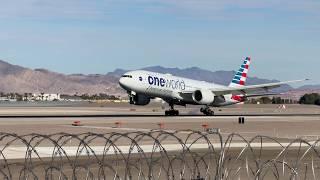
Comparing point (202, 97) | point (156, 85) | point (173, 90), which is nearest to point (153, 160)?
point (156, 85)

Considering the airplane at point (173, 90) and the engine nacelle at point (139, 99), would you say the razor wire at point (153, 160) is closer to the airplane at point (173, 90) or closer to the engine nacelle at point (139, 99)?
the airplane at point (173, 90)

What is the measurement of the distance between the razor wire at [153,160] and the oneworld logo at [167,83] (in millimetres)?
48326

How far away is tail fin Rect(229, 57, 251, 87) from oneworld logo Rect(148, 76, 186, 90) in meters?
22.9

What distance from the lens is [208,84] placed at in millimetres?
112438

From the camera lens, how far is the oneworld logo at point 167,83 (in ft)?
330

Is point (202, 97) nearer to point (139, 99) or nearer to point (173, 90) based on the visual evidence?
point (173, 90)

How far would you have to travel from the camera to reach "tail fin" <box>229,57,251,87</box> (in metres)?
126

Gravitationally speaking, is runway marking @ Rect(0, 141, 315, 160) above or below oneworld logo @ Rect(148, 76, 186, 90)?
below

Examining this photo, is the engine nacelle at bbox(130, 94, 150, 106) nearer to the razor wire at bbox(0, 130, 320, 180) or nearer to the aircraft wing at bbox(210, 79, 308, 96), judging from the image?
the aircraft wing at bbox(210, 79, 308, 96)

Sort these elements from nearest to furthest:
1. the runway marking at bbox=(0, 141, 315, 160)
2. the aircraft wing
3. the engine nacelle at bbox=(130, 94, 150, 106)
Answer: the runway marking at bbox=(0, 141, 315, 160), the engine nacelle at bbox=(130, 94, 150, 106), the aircraft wing

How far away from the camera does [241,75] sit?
4985 inches

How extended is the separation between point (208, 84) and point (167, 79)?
11.8 meters

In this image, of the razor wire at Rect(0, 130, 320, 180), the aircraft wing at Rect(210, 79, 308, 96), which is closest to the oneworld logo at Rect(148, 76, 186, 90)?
the aircraft wing at Rect(210, 79, 308, 96)

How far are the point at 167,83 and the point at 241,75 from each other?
28285 mm
